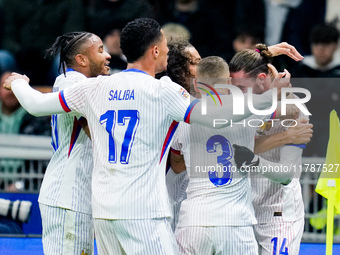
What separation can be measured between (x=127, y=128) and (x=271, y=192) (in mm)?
1317

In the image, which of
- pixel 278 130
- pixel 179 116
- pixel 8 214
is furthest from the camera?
pixel 8 214

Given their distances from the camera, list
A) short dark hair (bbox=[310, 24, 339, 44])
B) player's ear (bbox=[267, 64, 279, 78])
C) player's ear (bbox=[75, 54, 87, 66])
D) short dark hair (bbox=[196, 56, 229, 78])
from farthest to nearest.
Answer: short dark hair (bbox=[310, 24, 339, 44])
player's ear (bbox=[75, 54, 87, 66])
player's ear (bbox=[267, 64, 279, 78])
short dark hair (bbox=[196, 56, 229, 78])

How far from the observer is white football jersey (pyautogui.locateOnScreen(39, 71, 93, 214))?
446cm

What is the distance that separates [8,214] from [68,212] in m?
2.95

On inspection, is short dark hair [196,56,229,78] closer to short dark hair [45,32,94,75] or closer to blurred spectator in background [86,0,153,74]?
short dark hair [45,32,94,75]

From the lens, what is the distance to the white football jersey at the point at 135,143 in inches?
157

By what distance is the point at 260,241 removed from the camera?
487 cm

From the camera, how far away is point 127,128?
399 centimetres

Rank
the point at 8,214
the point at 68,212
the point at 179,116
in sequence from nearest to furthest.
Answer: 1. the point at 179,116
2. the point at 68,212
3. the point at 8,214

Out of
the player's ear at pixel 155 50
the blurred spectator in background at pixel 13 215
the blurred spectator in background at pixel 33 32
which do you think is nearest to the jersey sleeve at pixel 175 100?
the player's ear at pixel 155 50

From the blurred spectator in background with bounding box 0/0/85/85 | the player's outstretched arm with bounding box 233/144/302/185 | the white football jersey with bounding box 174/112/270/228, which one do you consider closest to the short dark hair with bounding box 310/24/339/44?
the blurred spectator in background with bounding box 0/0/85/85

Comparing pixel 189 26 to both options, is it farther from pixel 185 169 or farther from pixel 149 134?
pixel 149 134

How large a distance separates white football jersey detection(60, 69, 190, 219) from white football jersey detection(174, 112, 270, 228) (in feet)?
0.93

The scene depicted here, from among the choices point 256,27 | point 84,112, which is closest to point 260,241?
point 84,112
